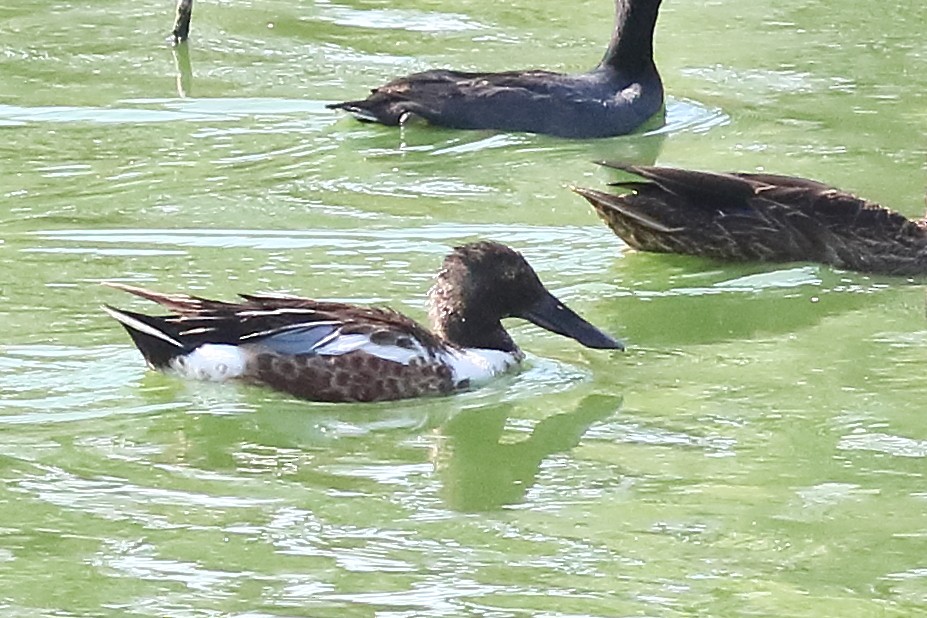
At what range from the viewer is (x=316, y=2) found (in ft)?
48.2

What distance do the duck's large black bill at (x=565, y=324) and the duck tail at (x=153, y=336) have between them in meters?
1.27

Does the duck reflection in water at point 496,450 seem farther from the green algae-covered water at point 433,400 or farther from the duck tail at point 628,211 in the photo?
the duck tail at point 628,211

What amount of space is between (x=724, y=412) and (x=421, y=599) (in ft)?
6.34

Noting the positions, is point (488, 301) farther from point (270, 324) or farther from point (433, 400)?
point (270, 324)

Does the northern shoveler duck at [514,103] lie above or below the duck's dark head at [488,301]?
above

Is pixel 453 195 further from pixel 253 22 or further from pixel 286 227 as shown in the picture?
pixel 253 22

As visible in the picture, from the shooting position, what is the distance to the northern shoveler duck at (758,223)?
30.1 ft

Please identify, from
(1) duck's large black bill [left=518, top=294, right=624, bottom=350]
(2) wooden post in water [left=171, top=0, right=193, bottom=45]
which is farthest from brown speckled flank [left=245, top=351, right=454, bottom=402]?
(2) wooden post in water [left=171, top=0, right=193, bottom=45]

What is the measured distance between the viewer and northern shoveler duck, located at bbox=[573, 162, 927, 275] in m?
9.17

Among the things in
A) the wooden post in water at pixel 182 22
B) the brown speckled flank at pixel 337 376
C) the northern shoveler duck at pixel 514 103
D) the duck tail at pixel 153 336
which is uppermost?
the wooden post in water at pixel 182 22

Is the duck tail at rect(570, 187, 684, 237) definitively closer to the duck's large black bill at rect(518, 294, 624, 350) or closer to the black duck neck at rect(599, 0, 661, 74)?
the duck's large black bill at rect(518, 294, 624, 350)

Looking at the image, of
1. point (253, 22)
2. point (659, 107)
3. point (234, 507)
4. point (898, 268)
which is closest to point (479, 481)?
point (234, 507)

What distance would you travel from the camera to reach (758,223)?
9.25 metres

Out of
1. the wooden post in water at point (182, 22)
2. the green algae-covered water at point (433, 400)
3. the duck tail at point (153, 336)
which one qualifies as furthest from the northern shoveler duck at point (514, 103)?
the duck tail at point (153, 336)
